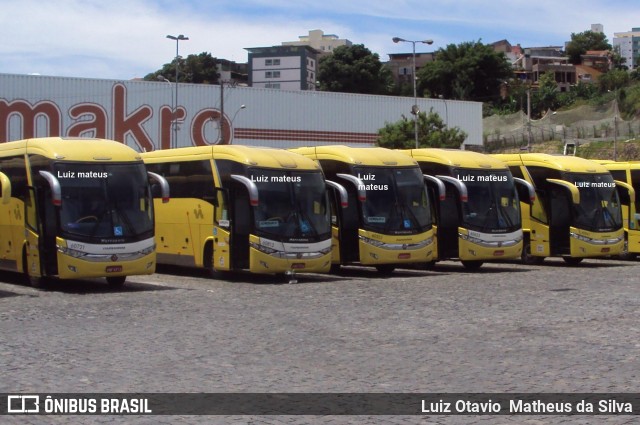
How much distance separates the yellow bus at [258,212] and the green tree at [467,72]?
280 ft

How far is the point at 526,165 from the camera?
30453mm

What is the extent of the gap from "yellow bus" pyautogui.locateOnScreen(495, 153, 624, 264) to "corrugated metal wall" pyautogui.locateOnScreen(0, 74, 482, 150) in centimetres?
3843

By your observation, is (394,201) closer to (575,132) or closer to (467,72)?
(575,132)

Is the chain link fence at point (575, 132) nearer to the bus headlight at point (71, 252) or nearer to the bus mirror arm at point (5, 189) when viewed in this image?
the bus headlight at point (71, 252)

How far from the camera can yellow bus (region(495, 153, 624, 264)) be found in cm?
2891

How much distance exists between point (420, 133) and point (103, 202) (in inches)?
1980

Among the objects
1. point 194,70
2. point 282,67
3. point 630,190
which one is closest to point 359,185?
point 630,190

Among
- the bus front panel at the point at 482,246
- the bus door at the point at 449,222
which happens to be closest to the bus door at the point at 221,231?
the bus door at the point at 449,222

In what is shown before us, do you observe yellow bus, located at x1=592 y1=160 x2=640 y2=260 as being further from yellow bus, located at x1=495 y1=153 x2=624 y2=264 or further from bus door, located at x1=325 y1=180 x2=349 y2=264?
bus door, located at x1=325 y1=180 x2=349 y2=264

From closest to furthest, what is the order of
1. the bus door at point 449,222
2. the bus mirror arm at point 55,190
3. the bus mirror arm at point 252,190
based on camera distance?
the bus mirror arm at point 55,190
the bus mirror arm at point 252,190
the bus door at point 449,222

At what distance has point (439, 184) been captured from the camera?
89.0 feet

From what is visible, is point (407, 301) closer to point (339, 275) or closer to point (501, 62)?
point (339, 275)

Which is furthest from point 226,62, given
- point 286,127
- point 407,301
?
point 407,301

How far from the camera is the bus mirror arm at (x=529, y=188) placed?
29.2 meters
